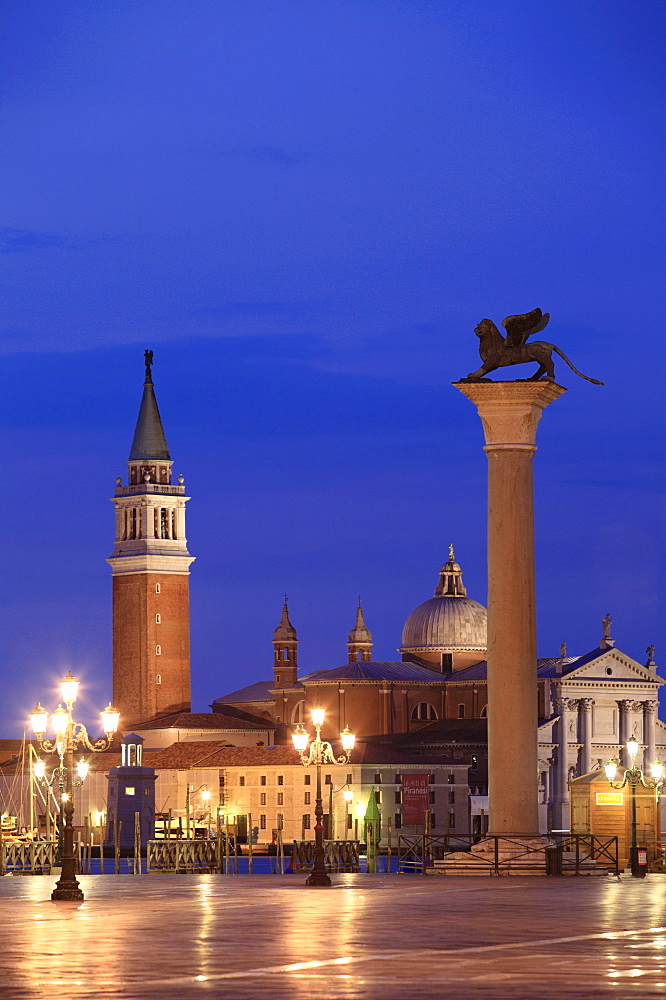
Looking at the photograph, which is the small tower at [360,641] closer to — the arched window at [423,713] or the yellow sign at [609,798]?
the arched window at [423,713]

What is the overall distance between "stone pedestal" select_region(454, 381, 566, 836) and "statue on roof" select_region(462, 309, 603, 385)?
42cm

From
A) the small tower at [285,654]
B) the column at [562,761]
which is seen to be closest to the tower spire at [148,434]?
the small tower at [285,654]

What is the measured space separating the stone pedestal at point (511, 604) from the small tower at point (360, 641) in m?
99.5

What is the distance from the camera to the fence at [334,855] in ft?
109

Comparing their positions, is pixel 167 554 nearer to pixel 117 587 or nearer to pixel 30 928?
pixel 117 587

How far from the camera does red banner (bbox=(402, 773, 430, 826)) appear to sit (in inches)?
3017

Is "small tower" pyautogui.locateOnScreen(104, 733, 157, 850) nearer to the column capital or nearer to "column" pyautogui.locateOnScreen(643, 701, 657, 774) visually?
the column capital

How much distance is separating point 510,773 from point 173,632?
298ft

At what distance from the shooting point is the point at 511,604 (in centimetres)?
2447

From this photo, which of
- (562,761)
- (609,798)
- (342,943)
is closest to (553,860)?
(609,798)

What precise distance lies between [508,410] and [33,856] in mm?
15130

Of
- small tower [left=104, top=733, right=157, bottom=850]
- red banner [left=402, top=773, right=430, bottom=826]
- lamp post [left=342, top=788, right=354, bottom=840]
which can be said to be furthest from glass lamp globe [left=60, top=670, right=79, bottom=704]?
lamp post [left=342, top=788, right=354, bottom=840]

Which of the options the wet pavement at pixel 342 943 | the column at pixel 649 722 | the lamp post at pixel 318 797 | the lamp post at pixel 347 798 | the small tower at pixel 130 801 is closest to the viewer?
the wet pavement at pixel 342 943

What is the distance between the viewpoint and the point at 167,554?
11425 centimetres
